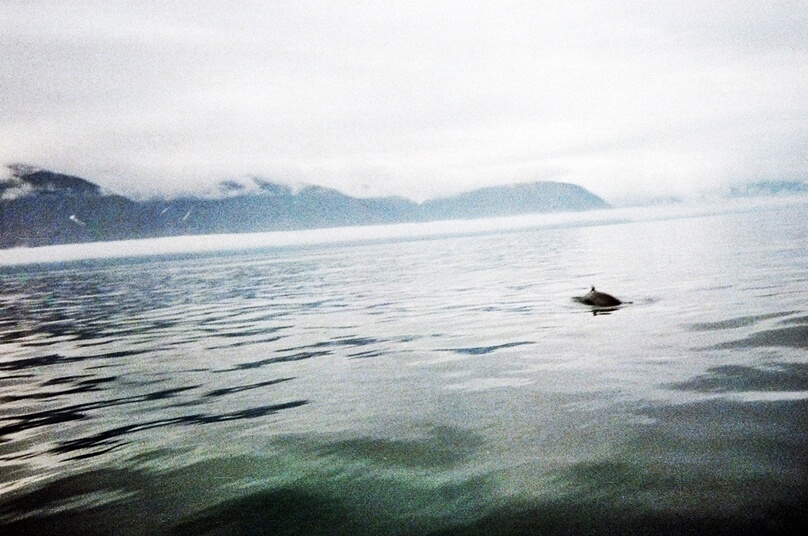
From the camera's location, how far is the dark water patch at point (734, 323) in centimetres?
1609

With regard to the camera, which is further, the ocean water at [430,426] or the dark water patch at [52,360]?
the dark water patch at [52,360]

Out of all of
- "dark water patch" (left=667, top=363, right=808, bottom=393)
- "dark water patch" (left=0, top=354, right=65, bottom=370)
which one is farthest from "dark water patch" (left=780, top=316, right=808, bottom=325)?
"dark water patch" (left=0, top=354, right=65, bottom=370)

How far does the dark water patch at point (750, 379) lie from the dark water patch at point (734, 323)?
4561 mm

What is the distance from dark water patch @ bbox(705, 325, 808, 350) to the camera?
13.5m

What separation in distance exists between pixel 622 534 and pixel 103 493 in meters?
6.78

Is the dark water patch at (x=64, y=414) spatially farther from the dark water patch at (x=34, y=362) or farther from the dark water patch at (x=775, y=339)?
the dark water patch at (x=775, y=339)

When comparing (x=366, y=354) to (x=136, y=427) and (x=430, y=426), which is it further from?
(x=136, y=427)

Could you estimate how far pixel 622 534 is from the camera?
5.75 meters


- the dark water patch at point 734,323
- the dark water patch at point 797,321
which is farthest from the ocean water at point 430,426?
the dark water patch at point 797,321

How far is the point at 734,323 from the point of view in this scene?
1648 cm

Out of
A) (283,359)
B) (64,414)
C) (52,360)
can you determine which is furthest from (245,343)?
(64,414)

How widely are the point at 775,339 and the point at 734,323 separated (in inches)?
99.3

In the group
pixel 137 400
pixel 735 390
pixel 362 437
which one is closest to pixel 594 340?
pixel 735 390

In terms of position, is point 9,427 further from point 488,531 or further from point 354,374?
point 488,531
